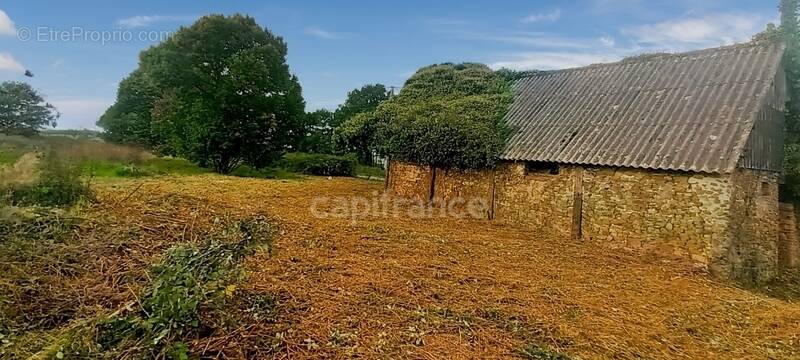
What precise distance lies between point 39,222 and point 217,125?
1198cm

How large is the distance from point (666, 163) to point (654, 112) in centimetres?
195

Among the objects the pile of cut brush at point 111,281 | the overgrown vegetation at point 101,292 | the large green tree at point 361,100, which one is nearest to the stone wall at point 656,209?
the pile of cut brush at point 111,281

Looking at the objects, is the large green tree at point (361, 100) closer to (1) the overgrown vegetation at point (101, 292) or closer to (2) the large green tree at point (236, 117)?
(2) the large green tree at point (236, 117)

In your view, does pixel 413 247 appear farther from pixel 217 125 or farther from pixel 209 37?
pixel 209 37

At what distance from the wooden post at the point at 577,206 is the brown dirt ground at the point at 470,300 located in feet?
3.63

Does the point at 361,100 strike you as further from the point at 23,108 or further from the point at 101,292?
the point at 101,292

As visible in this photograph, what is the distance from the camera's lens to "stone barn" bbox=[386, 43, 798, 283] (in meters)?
8.10

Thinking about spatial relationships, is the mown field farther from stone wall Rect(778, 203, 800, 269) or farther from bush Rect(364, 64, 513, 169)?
bush Rect(364, 64, 513, 169)

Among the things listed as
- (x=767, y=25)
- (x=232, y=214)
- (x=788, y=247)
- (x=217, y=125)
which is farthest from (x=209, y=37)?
(x=788, y=247)

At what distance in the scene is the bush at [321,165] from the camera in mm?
23672

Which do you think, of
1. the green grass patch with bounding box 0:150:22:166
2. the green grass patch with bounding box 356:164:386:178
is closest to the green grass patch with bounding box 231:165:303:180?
the green grass patch with bounding box 356:164:386:178

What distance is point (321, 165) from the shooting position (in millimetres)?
23688

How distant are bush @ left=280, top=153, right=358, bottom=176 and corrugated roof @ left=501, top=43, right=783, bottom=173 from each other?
12.8 meters

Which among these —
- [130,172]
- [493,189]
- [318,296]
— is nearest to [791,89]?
[493,189]
